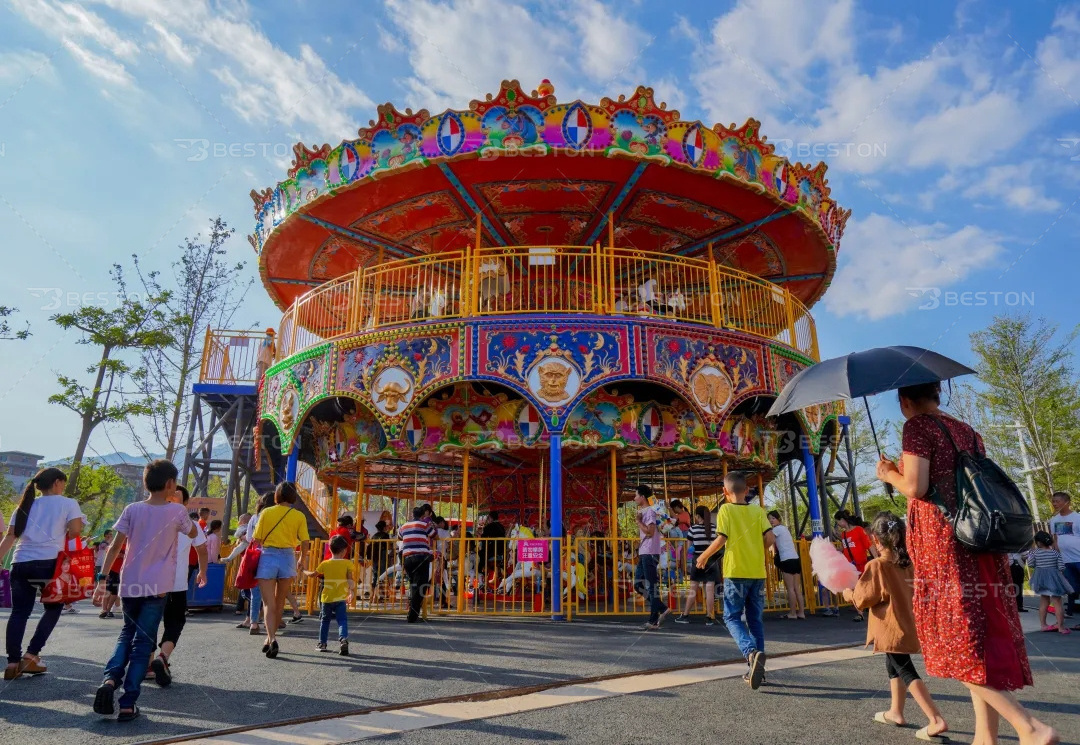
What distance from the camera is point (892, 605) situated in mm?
4453

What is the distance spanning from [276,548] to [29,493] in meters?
2.11

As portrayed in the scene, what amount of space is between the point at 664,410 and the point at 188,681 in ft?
29.5

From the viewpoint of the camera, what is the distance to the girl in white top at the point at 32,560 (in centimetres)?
556

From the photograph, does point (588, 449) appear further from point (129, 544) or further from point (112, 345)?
point (112, 345)

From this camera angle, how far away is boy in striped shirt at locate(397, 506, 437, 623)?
→ 9633 mm

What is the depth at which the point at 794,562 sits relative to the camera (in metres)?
10.5

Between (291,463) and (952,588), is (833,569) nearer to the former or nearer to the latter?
(952,588)

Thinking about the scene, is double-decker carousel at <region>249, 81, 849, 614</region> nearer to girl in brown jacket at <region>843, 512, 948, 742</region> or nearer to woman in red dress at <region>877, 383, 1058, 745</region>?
girl in brown jacket at <region>843, 512, 948, 742</region>

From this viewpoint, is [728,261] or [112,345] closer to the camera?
[728,261]

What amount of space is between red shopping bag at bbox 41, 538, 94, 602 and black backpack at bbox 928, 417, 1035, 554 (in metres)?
6.35

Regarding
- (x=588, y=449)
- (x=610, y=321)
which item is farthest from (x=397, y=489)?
(x=610, y=321)

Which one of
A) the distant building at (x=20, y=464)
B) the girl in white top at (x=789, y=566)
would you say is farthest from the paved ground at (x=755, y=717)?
the distant building at (x=20, y=464)

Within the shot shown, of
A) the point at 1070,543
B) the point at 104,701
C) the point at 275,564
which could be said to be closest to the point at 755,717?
the point at 104,701

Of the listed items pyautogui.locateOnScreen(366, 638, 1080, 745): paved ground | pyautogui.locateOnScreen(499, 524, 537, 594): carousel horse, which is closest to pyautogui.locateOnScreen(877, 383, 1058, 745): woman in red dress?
pyautogui.locateOnScreen(366, 638, 1080, 745): paved ground
